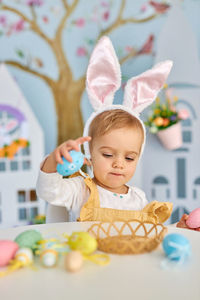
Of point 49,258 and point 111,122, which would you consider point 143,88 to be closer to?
point 111,122

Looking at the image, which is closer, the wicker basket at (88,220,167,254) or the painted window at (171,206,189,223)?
the wicker basket at (88,220,167,254)

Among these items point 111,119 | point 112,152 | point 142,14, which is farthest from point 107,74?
point 142,14

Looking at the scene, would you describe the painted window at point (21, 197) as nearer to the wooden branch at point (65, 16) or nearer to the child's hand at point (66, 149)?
the wooden branch at point (65, 16)

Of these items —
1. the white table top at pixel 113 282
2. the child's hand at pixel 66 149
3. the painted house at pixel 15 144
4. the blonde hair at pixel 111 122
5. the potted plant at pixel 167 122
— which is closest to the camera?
the white table top at pixel 113 282

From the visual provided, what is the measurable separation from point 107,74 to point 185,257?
0.71 meters

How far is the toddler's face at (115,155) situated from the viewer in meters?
1.07

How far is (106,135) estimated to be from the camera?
3.54ft

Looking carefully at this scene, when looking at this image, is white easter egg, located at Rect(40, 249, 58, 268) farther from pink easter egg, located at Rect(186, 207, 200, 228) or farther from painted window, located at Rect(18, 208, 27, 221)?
painted window, located at Rect(18, 208, 27, 221)

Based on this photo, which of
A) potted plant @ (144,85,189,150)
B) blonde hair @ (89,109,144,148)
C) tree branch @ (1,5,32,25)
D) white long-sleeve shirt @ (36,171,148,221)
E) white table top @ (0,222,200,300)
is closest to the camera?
white table top @ (0,222,200,300)

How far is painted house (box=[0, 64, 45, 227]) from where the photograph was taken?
8.66 feet

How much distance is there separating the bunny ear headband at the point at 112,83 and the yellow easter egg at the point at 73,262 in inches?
24.0

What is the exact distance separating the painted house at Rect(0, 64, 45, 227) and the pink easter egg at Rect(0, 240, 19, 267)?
2.04 m

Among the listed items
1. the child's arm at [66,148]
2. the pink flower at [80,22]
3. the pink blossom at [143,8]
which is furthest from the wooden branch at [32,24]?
the child's arm at [66,148]

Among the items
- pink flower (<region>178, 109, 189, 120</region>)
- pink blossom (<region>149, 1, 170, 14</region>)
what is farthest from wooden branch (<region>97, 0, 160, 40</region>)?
pink flower (<region>178, 109, 189, 120</region>)
